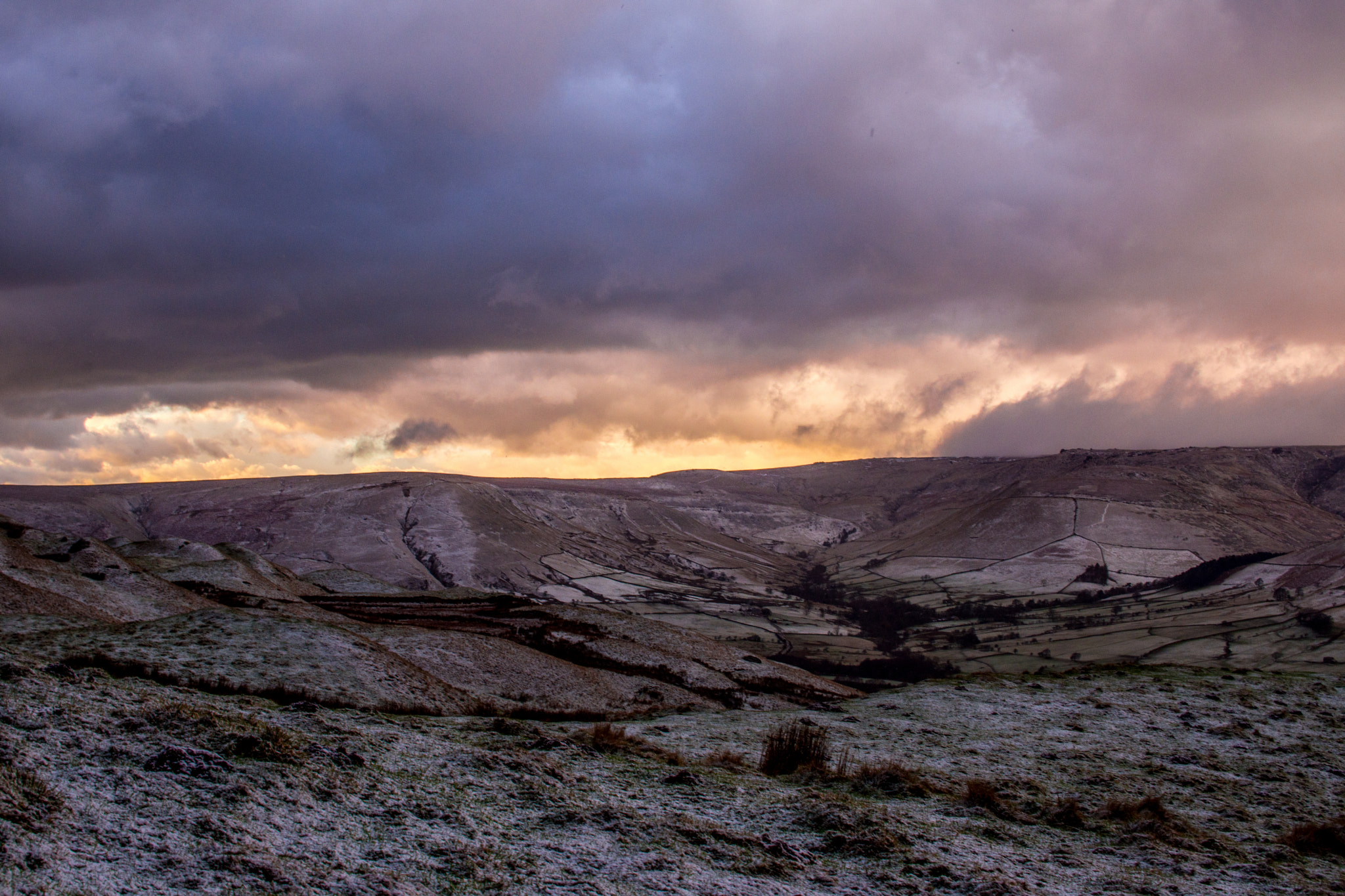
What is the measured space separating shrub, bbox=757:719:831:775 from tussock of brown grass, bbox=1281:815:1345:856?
7719mm

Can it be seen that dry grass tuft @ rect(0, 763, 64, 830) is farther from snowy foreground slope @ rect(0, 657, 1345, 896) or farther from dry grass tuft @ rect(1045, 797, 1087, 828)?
dry grass tuft @ rect(1045, 797, 1087, 828)

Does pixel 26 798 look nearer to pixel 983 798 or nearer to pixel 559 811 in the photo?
pixel 559 811

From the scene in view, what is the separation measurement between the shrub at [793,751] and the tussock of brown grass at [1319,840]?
25.3 feet

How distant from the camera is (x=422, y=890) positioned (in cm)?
952

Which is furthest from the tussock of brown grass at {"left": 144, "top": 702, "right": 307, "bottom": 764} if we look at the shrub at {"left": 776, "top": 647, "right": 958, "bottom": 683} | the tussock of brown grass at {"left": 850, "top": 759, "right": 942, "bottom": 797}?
the shrub at {"left": 776, "top": 647, "right": 958, "bottom": 683}

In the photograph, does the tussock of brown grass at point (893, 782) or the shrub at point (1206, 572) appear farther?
the shrub at point (1206, 572)

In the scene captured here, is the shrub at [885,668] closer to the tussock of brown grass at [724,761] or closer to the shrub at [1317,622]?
the shrub at [1317,622]

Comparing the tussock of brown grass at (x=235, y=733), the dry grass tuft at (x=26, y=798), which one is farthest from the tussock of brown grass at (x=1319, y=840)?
the dry grass tuft at (x=26, y=798)

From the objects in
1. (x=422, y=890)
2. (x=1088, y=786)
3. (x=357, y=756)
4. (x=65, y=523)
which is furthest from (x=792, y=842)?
(x=65, y=523)

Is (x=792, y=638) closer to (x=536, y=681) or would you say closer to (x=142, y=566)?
(x=142, y=566)

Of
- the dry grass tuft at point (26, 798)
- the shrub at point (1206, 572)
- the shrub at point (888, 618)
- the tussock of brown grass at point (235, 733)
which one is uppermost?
the dry grass tuft at point (26, 798)

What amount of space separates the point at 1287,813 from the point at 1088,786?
11.3 feet

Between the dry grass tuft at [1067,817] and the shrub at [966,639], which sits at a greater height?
the dry grass tuft at [1067,817]

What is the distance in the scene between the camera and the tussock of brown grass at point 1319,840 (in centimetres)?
1384
